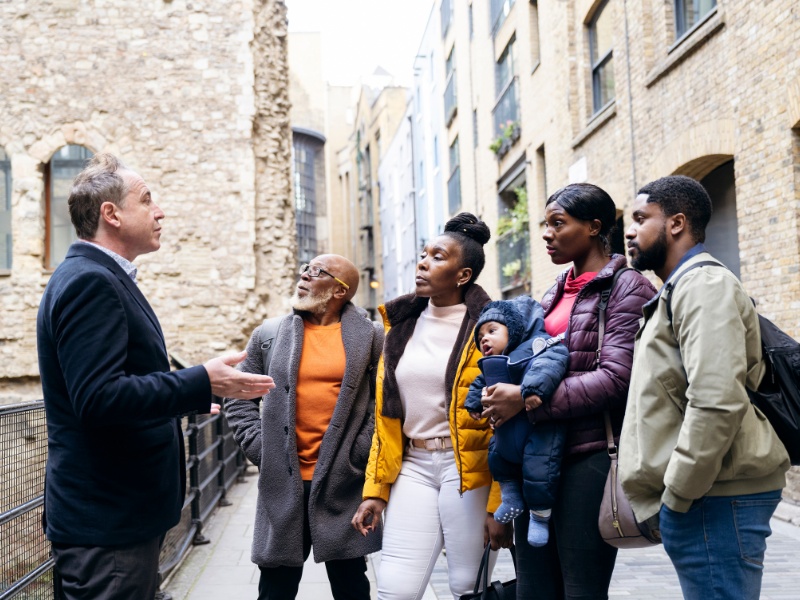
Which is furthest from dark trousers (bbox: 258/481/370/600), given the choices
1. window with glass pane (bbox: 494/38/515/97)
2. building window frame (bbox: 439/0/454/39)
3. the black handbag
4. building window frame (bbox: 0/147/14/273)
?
building window frame (bbox: 439/0/454/39)

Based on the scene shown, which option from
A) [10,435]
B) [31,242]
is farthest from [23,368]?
[10,435]

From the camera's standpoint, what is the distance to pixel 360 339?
13.5ft

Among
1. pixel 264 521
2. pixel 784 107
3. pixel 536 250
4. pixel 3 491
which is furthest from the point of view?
pixel 536 250

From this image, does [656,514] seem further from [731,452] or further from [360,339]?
[360,339]

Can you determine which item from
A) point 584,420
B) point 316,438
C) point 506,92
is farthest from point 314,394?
point 506,92

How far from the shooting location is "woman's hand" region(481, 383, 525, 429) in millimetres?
2869

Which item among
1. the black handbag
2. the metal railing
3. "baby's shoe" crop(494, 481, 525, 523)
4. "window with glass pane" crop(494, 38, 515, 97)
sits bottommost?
the black handbag

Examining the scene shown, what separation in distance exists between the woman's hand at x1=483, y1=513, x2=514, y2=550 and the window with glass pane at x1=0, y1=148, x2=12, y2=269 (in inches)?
489

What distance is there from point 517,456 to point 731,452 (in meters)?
0.75

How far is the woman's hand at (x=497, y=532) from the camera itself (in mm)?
3248

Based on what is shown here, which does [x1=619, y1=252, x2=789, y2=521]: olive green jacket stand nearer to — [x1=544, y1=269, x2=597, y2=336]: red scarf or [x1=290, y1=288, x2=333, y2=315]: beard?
[x1=544, y1=269, x2=597, y2=336]: red scarf

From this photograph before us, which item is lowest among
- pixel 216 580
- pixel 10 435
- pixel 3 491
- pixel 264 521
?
pixel 216 580

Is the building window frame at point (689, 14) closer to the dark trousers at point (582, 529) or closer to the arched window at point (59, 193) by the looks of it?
the dark trousers at point (582, 529)

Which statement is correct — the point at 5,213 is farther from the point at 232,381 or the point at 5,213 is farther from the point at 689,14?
the point at 232,381
